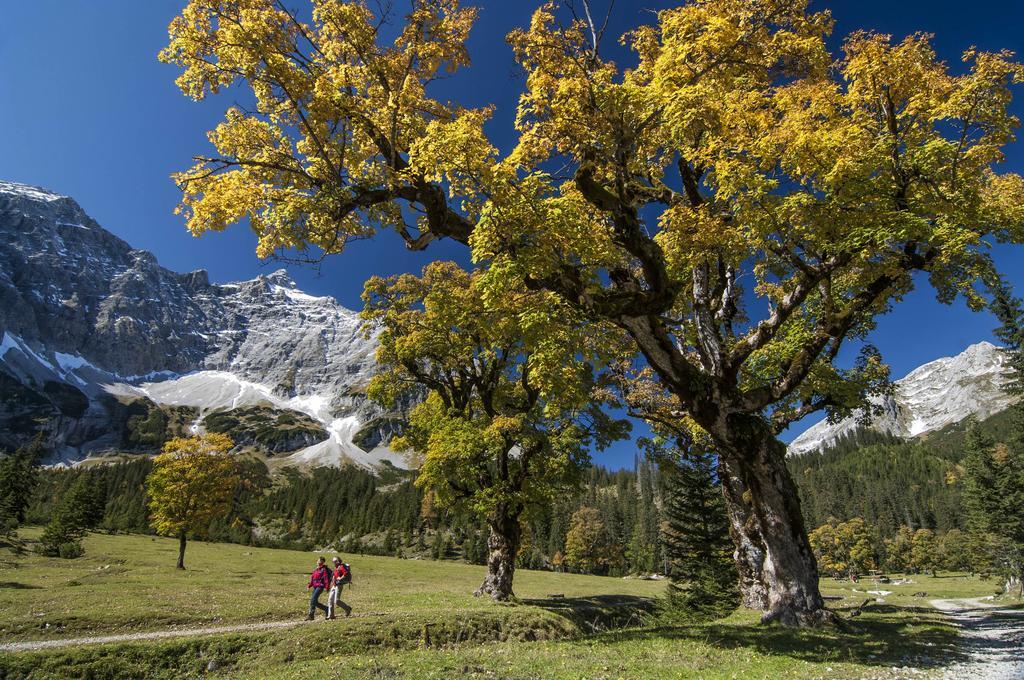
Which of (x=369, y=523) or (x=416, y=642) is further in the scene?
(x=369, y=523)

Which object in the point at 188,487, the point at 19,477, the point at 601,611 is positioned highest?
the point at 19,477

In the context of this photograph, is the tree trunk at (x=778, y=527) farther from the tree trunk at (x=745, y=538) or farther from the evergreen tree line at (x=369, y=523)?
the evergreen tree line at (x=369, y=523)

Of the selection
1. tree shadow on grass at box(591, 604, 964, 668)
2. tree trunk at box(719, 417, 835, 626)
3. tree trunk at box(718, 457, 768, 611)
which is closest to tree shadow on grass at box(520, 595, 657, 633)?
tree trunk at box(718, 457, 768, 611)

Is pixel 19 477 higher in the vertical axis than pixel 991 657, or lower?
higher

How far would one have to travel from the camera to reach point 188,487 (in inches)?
1593

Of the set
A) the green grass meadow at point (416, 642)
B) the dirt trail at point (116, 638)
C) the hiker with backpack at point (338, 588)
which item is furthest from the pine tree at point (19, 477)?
the hiker with backpack at point (338, 588)

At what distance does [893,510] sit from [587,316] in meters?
208

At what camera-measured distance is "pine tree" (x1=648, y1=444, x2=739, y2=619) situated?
2506 cm

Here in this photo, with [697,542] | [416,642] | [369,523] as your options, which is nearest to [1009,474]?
[697,542]

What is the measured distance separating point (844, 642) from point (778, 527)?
3.22m

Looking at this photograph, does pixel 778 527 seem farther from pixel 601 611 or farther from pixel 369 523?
pixel 369 523

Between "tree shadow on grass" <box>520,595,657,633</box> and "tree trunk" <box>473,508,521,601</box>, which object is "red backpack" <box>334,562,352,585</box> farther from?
"tree shadow on grass" <box>520,595,657,633</box>

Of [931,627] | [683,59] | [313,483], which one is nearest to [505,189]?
[683,59]

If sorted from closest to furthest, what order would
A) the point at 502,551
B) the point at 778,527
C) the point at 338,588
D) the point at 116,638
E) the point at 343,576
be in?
1. the point at 778,527
2. the point at 116,638
3. the point at 338,588
4. the point at 343,576
5. the point at 502,551
